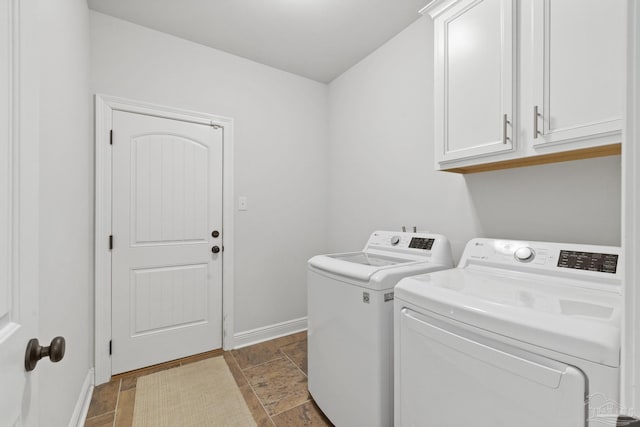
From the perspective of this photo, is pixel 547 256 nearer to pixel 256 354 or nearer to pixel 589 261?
pixel 589 261

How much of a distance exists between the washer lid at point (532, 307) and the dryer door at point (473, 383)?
58 millimetres

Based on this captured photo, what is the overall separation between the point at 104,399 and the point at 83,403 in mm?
137

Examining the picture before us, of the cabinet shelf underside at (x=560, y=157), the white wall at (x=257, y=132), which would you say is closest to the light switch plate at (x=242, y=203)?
the white wall at (x=257, y=132)

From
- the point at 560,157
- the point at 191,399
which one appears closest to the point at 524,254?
the point at 560,157

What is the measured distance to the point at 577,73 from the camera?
1059 mm

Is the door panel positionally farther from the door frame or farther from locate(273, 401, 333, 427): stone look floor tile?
locate(273, 401, 333, 427): stone look floor tile

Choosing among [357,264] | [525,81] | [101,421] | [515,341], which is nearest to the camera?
[515,341]

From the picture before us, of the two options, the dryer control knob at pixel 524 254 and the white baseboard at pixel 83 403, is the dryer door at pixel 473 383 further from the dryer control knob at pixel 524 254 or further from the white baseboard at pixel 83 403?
the white baseboard at pixel 83 403

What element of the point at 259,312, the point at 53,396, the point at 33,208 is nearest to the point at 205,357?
the point at 259,312

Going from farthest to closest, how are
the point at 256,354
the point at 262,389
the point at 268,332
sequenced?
the point at 268,332 → the point at 256,354 → the point at 262,389

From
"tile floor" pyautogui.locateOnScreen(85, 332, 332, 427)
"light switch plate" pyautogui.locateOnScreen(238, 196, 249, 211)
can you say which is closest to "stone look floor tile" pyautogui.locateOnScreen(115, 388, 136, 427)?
"tile floor" pyautogui.locateOnScreen(85, 332, 332, 427)

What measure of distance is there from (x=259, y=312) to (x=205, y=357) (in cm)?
56

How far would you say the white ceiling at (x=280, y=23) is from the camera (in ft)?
6.31

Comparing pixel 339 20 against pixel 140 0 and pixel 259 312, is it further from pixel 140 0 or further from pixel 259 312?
pixel 259 312
